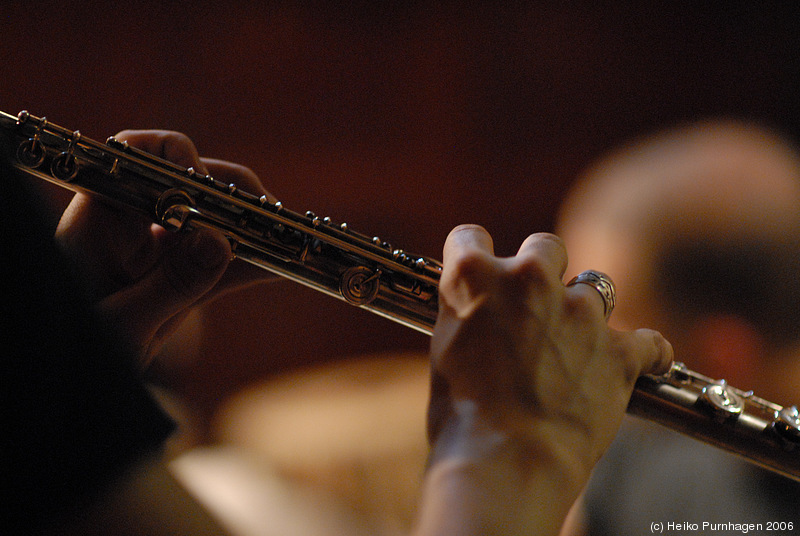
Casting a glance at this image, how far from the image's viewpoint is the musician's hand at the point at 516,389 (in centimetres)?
38

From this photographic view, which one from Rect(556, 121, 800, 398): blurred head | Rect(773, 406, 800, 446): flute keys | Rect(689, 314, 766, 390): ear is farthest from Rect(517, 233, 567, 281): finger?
Rect(689, 314, 766, 390): ear

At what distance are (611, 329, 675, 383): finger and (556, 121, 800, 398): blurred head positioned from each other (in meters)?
0.92

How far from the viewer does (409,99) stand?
1.99m

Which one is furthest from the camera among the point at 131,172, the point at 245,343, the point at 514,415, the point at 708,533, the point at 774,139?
the point at 245,343

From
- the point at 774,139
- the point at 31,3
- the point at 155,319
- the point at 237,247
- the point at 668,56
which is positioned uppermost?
the point at 668,56

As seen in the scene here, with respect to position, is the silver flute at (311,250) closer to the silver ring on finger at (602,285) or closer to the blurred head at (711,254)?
the silver ring on finger at (602,285)

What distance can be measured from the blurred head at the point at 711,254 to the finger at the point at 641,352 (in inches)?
36.3

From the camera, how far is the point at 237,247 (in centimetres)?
65

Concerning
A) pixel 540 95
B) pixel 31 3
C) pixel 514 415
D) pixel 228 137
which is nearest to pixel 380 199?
pixel 228 137

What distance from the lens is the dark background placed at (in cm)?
186

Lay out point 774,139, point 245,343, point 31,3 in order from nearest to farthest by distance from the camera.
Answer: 1. point 31,3
2. point 774,139
3. point 245,343

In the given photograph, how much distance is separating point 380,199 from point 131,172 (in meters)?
1.43

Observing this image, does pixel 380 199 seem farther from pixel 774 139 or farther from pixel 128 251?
pixel 774 139

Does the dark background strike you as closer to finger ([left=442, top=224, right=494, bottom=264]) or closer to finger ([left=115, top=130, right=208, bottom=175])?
finger ([left=115, top=130, right=208, bottom=175])
